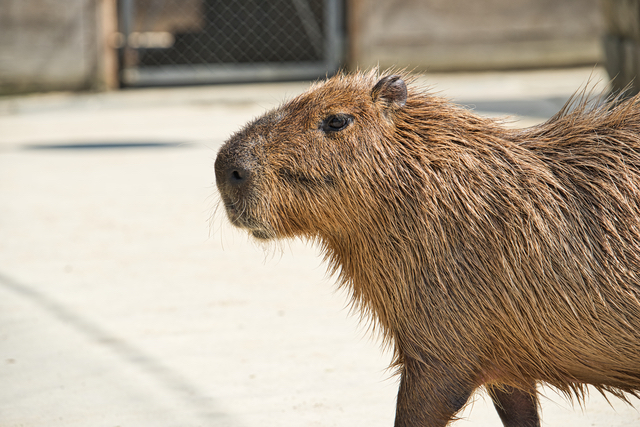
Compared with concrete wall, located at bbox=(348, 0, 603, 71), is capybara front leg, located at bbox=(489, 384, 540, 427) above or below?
below

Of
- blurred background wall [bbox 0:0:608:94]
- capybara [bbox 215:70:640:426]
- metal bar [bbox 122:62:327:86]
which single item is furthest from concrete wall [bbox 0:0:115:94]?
capybara [bbox 215:70:640:426]

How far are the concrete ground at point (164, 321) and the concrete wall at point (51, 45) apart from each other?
5.03 metres

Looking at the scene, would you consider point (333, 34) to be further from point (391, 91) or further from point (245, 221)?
point (245, 221)

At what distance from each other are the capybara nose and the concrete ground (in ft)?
0.85

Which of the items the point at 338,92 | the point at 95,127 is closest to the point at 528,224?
the point at 338,92

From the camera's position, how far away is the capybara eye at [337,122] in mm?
2143

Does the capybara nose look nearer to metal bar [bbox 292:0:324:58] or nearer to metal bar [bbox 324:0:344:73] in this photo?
metal bar [bbox 324:0:344:73]

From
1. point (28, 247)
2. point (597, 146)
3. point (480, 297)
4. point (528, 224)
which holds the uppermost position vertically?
point (597, 146)

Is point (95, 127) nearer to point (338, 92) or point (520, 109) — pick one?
point (520, 109)

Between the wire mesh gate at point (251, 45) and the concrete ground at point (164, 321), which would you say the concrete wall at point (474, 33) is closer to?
the wire mesh gate at point (251, 45)

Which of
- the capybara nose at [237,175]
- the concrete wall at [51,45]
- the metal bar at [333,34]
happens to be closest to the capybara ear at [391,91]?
the capybara nose at [237,175]

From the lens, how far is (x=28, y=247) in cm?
486

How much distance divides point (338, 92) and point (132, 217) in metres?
3.65

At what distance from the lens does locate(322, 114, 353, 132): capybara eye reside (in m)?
2.14
